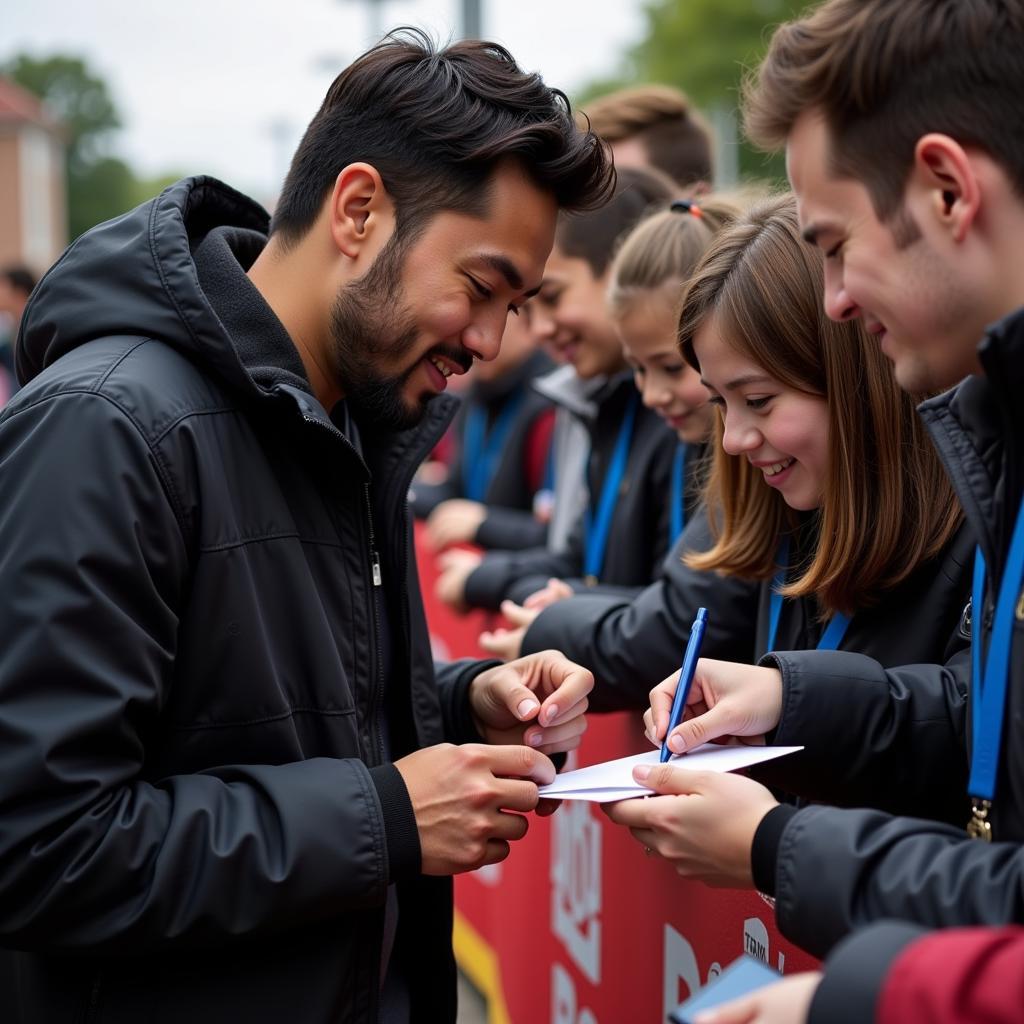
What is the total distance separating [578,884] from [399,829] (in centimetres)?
193

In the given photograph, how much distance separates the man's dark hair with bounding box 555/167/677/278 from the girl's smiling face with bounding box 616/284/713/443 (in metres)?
0.93

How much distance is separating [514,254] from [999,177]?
1083 mm

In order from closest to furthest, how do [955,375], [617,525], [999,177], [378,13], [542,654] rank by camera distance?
[999,177]
[955,375]
[542,654]
[617,525]
[378,13]

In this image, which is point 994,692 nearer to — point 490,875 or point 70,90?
point 490,875

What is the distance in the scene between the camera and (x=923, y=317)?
177 centimetres

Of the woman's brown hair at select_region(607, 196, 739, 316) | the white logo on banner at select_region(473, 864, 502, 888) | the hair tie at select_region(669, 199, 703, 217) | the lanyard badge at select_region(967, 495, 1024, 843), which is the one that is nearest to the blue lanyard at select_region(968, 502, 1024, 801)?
the lanyard badge at select_region(967, 495, 1024, 843)

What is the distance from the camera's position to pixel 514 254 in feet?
8.32

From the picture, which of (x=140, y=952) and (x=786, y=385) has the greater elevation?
(x=786, y=385)

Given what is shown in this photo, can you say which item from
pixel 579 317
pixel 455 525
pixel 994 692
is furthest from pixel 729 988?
pixel 455 525

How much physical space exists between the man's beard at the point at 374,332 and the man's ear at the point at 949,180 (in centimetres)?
109

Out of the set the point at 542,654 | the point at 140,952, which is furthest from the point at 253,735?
the point at 542,654

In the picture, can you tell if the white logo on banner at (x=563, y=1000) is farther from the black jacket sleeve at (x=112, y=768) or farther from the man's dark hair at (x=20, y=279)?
the man's dark hair at (x=20, y=279)

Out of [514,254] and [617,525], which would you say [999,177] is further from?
[617,525]

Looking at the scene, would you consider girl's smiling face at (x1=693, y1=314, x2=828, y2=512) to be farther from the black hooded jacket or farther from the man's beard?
the black hooded jacket
